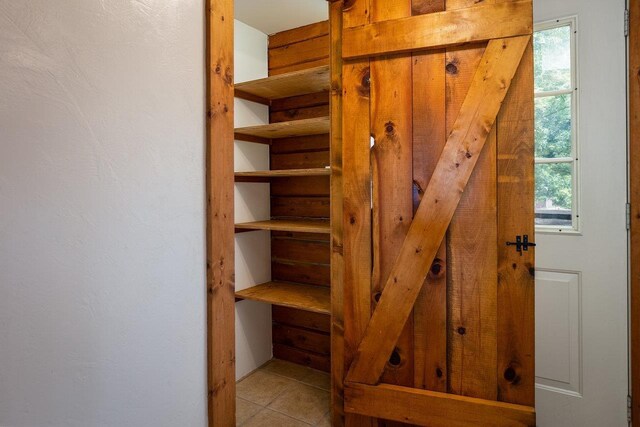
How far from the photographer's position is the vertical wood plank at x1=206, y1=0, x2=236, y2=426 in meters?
1.11

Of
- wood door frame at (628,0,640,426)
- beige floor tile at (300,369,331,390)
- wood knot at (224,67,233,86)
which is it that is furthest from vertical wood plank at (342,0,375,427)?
wood door frame at (628,0,640,426)

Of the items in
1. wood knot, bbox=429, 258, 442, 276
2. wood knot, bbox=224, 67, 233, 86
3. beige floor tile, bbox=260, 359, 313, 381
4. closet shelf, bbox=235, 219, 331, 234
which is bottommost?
beige floor tile, bbox=260, 359, 313, 381

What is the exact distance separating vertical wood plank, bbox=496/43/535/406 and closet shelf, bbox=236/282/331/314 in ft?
2.97

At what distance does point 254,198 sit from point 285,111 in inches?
27.5

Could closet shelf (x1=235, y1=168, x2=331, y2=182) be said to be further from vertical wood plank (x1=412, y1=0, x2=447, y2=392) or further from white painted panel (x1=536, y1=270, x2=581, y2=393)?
white painted panel (x1=536, y1=270, x2=581, y2=393)

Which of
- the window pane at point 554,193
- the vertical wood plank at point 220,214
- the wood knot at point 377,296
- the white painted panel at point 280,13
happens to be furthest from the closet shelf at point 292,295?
the white painted panel at point 280,13

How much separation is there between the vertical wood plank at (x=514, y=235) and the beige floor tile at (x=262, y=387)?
132 cm

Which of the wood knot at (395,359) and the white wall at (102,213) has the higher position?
the white wall at (102,213)

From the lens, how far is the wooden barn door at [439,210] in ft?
4.89

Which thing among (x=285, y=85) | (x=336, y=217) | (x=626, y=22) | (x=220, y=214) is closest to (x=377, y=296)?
(x=336, y=217)

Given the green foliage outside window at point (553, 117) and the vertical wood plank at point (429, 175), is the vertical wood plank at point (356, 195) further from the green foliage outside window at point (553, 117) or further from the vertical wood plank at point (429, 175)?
the green foliage outside window at point (553, 117)

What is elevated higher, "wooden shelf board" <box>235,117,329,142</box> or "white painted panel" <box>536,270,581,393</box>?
Result: "wooden shelf board" <box>235,117,329,142</box>

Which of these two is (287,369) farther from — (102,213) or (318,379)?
(102,213)

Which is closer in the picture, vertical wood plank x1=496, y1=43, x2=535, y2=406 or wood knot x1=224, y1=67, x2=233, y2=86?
wood knot x1=224, y1=67, x2=233, y2=86
